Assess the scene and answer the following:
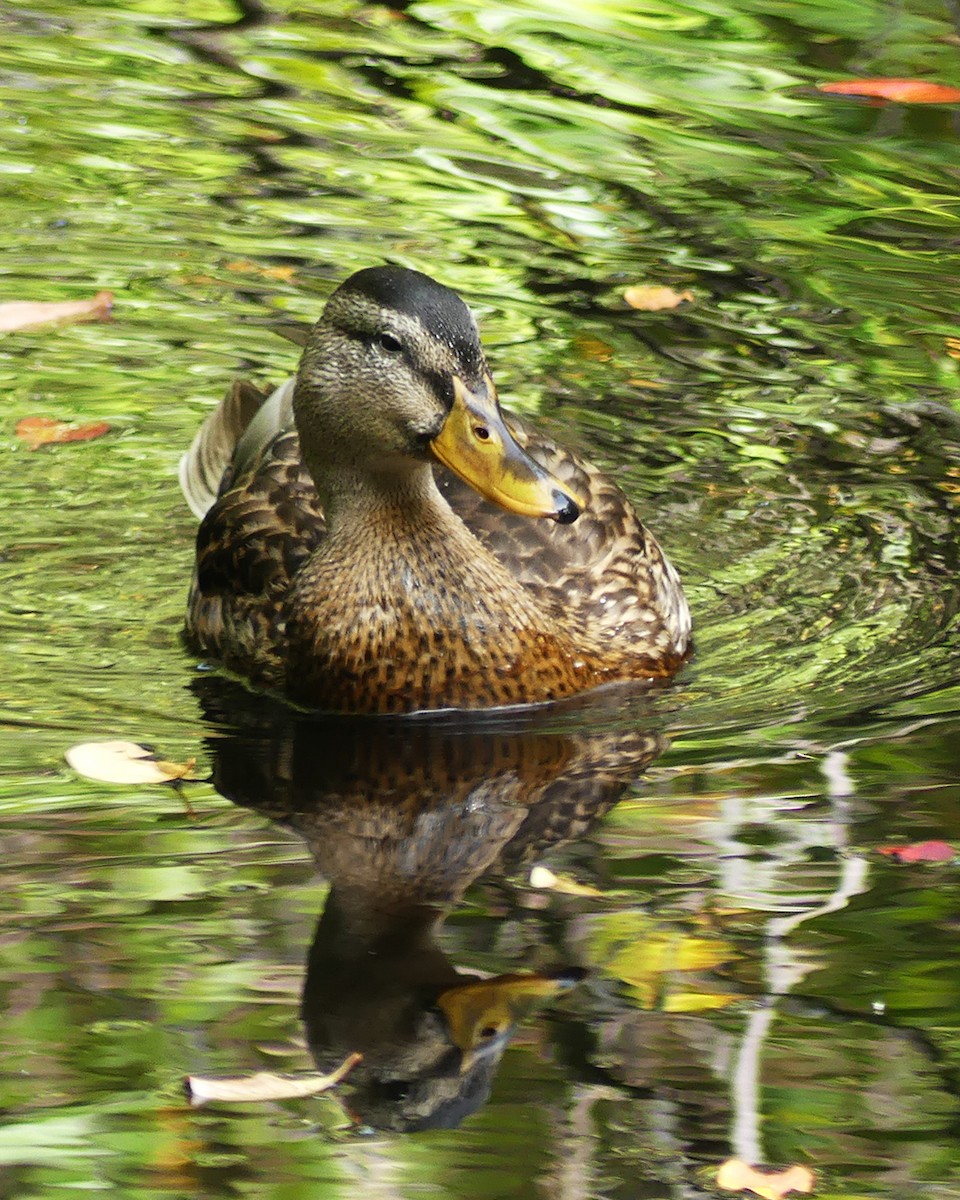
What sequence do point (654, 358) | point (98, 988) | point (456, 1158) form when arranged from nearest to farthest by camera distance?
point (456, 1158) < point (98, 988) < point (654, 358)

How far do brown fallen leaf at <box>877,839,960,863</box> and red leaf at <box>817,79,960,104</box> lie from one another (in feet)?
21.6

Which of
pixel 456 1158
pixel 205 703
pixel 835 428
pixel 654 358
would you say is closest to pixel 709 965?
pixel 456 1158

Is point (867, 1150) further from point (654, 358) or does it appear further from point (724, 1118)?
point (654, 358)

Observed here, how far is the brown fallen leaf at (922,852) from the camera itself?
5348mm

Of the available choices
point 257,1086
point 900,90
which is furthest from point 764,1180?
point 900,90

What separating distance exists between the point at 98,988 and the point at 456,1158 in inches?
36.8

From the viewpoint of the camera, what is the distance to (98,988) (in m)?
4.71

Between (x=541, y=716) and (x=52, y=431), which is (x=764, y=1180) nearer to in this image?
(x=541, y=716)

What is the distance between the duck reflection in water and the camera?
450 centimetres

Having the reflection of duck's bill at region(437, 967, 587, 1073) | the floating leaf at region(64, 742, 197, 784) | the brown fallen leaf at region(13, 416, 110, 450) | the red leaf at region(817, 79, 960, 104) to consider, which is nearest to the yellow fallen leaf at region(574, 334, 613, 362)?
the brown fallen leaf at region(13, 416, 110, 450)

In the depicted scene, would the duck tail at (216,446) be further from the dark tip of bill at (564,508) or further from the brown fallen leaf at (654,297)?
the dark tip of bill at (564,508)

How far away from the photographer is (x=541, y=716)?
21.4 ft

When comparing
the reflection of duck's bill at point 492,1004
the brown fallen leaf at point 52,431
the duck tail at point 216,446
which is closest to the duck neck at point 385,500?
the duck tail at point 216,446

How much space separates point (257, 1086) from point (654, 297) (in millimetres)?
5558
